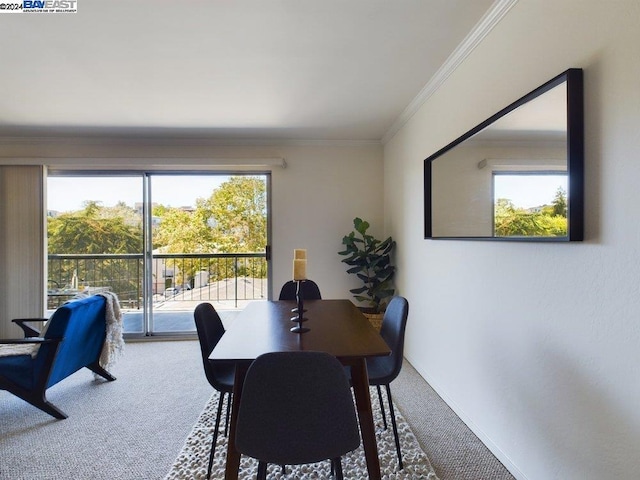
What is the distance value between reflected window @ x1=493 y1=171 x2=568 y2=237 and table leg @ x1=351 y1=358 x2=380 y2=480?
0.97 m

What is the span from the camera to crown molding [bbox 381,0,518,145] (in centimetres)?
164

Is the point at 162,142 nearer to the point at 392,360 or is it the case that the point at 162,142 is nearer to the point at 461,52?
the point at 461,52

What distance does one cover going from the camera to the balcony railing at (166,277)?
383cm

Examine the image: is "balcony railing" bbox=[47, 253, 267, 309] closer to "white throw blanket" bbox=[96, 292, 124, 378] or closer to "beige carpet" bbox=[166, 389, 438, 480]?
"white throw blanket" bbox=[96, 292, 124, 378]

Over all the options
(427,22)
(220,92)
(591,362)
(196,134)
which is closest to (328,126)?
(220,92)

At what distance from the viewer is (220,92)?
2611 mm

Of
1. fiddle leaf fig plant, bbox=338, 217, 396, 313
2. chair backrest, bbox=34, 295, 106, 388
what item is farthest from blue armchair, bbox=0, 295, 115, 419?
fiddle leaf fig plant, bbox=338, 217, 396, 313

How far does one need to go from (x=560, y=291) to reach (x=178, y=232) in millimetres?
3845

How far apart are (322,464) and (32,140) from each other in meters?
4.55

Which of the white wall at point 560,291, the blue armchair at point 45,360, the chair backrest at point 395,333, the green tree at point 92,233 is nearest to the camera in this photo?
the white wall at point 560,291

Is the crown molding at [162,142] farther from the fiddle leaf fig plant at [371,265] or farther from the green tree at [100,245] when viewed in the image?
the fiddle leaf fig plant at [371,265]

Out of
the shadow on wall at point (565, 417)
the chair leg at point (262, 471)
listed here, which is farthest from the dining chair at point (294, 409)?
the shadow on wall at point (565, 417)

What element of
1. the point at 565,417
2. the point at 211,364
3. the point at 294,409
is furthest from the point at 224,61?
the point at 565,417

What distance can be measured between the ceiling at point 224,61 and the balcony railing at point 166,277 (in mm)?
1557
